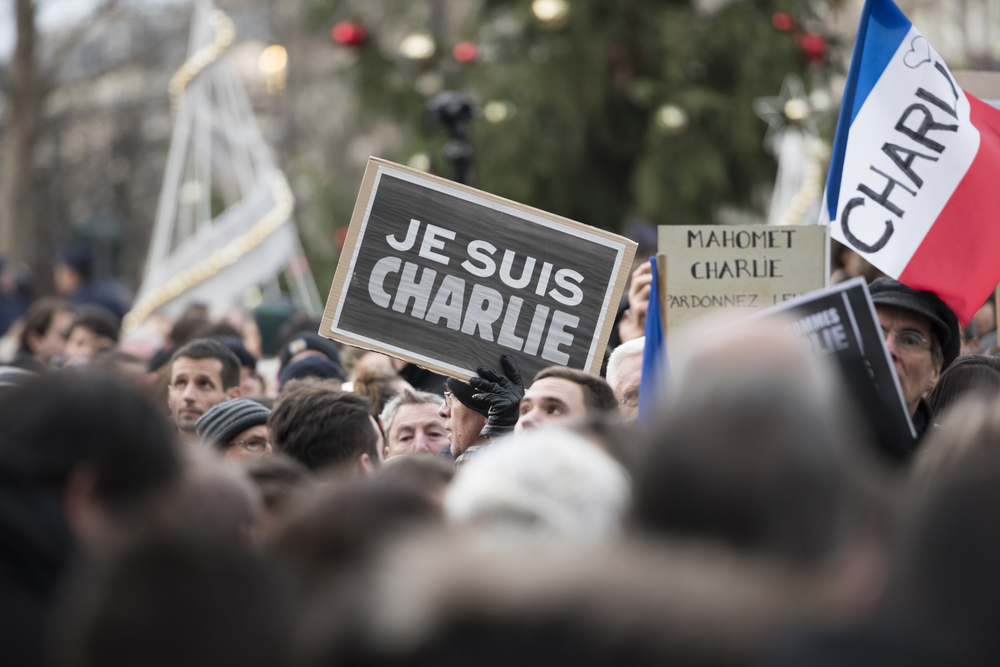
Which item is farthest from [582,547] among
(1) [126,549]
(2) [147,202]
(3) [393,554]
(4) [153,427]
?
(2) [147,202]

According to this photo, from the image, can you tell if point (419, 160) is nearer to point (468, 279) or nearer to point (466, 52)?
point (466, 52)

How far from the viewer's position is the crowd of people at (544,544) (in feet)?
5.15

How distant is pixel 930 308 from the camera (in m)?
4.34

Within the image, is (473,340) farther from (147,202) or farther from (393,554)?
(147,202)

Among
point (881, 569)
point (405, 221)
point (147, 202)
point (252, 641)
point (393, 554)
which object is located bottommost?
point (252, 641)

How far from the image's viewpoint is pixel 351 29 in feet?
49.6

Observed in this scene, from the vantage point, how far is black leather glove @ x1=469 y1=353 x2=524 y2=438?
4344 millimetres

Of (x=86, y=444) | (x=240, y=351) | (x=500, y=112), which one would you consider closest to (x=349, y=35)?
(x=500, y=112)

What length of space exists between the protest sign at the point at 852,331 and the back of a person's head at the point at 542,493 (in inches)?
51.3

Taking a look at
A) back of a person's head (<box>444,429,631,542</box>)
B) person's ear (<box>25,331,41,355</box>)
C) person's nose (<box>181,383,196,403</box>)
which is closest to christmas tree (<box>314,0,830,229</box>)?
person's ear (<box>25,331,41,355</box>)

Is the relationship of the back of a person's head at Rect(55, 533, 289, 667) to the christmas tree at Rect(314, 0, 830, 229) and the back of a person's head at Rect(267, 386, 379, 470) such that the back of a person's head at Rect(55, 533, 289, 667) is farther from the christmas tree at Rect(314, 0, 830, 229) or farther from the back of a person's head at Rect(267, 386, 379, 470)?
the christmas tree at Rect(314, 0, 830, 229)

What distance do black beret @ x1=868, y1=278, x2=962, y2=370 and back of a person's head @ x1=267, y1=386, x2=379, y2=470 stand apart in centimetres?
197

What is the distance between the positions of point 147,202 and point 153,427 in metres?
34.4

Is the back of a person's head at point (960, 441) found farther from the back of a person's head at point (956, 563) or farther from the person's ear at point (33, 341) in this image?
the person's ear at point (33, 341)
